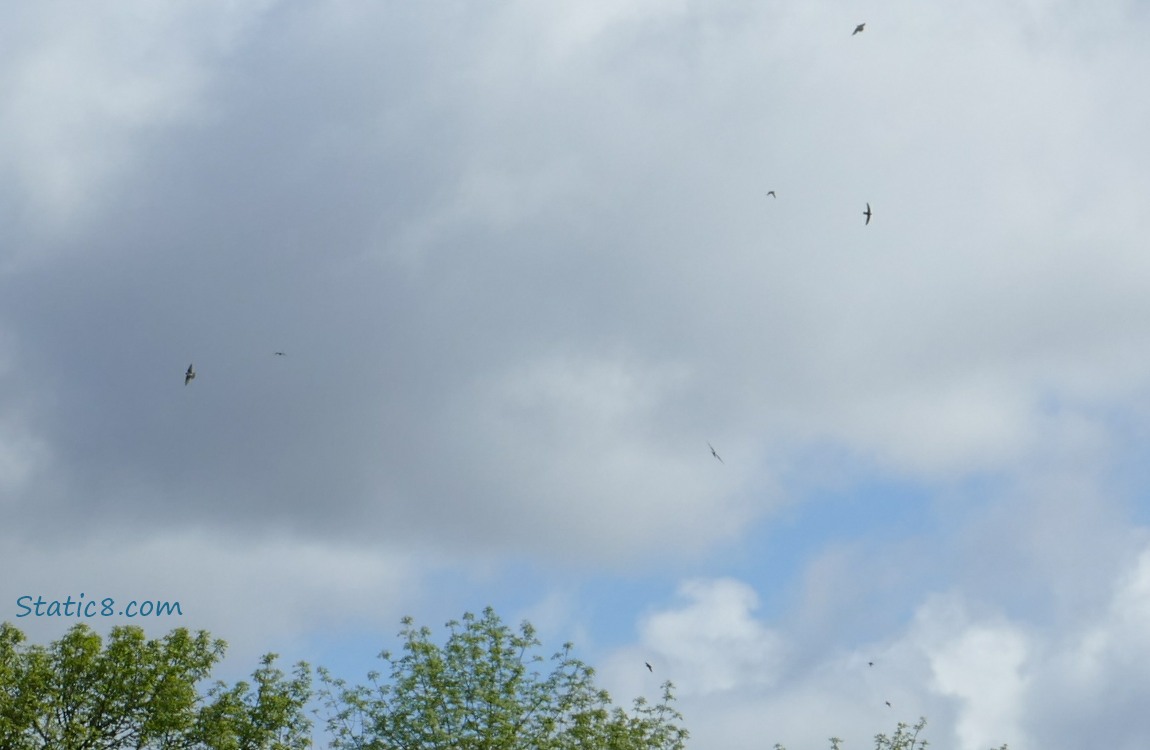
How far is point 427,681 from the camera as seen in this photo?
2446 inches

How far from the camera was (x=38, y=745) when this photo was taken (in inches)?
2340

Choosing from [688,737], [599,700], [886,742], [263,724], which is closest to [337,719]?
[263,724]

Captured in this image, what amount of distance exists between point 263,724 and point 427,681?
7.31m

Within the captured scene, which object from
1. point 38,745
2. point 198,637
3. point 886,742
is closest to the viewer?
point 38,745

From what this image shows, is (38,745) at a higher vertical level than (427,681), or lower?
lower

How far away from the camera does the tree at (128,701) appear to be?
59469 mm

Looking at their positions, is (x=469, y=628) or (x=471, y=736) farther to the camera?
(x=469, y=628)

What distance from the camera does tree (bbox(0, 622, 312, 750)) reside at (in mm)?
59469

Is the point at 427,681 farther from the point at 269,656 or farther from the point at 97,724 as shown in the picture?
the point at 97,724

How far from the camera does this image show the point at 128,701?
60.8 metres

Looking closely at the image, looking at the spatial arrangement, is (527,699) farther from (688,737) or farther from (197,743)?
(197,743)

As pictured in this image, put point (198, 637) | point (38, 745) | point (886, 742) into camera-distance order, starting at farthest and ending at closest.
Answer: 1. point (886, 742)
2. point (198, 637)
3. point (38, 745)

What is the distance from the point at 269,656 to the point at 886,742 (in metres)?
30.9

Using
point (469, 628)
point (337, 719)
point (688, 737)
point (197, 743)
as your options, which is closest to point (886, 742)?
point (688, 737)
